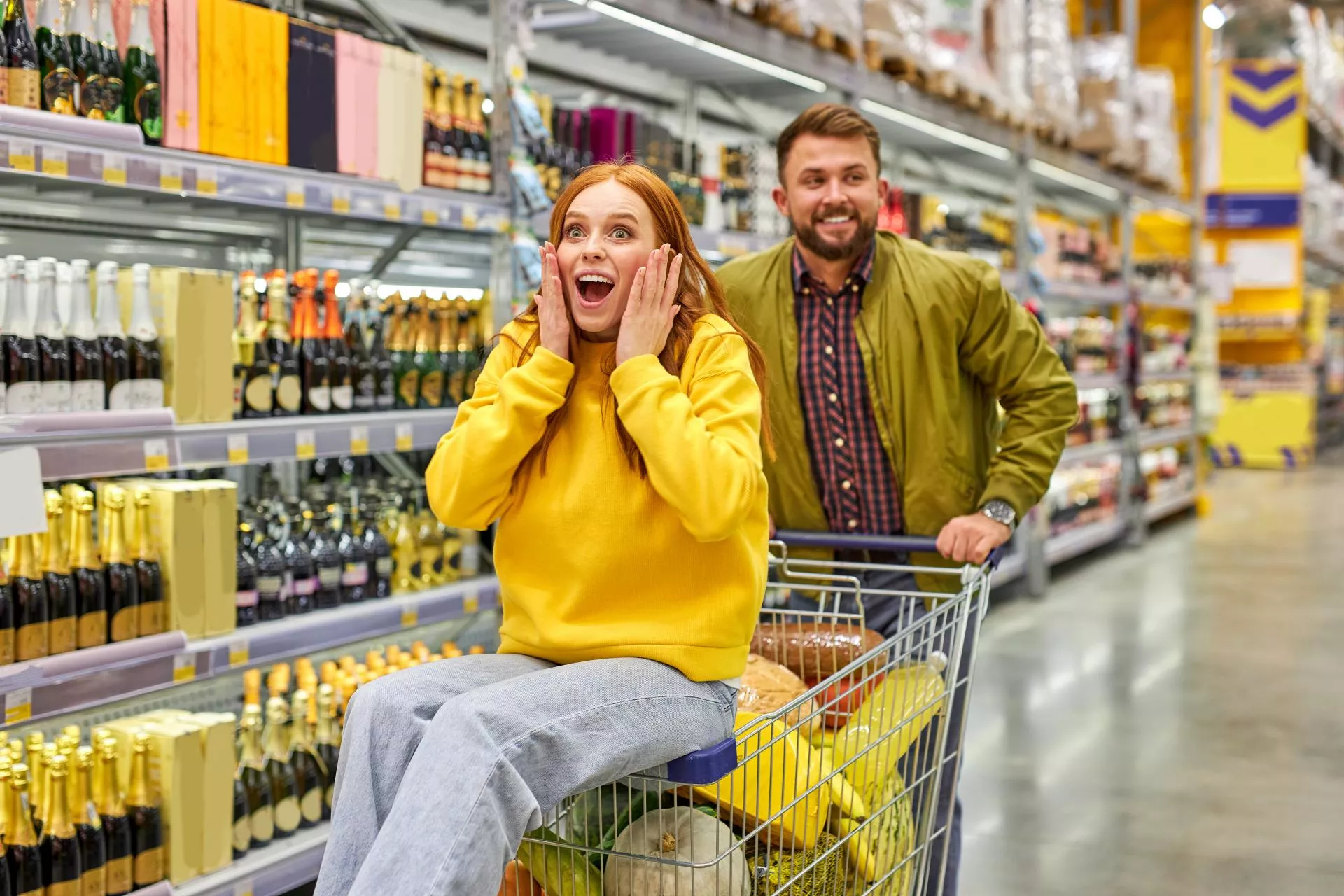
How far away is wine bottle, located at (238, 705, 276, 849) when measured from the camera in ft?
10.2

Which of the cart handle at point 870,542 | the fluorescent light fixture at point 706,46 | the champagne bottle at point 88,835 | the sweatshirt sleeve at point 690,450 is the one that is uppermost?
the fluorescent light fixture at point 706,46

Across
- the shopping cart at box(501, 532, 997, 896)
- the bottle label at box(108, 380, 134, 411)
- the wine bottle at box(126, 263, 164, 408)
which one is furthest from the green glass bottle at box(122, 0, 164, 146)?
the shopping cart at box(501, 532, 997, 896)

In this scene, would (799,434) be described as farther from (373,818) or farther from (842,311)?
(373,818)

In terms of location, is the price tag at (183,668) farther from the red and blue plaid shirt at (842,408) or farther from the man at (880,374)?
the red and blue plaid shirt at (842,408)

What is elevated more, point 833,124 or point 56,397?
point 833,124

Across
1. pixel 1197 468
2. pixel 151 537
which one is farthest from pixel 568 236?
pixel 1197 468

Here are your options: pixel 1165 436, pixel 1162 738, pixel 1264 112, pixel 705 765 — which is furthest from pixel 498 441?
pixel 1264 112

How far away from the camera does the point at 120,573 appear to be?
2881 mm

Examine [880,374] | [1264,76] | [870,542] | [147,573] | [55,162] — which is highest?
[1264,76]

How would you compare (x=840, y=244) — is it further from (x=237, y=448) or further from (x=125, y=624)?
(x=125, y=624)

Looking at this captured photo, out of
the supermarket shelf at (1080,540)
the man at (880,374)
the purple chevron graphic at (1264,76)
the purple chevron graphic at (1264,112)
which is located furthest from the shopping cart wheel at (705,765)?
the purple chevron graphic at (1264,76)

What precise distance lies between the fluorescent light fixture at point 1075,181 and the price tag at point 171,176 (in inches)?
212

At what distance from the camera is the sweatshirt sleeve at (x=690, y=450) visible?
1.60m

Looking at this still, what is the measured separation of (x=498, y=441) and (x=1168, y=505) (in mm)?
9054
